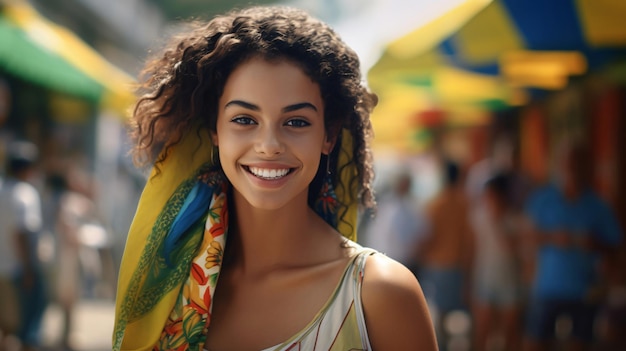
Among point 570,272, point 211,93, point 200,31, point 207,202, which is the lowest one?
point 570,272

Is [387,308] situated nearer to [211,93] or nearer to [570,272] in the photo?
[211,93]

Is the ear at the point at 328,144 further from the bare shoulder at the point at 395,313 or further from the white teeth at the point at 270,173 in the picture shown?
the bare shoulder at the point at 395,313

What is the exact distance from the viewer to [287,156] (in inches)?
91.4

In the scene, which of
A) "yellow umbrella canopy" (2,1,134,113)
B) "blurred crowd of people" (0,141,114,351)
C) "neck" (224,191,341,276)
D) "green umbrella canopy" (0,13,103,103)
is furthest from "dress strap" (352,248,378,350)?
"green umbrella canopy" (0,13,103,103)

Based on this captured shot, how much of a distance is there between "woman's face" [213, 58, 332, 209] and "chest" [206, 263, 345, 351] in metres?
0.22

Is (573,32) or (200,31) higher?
(573,32)

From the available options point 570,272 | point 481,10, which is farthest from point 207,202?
point 570,272

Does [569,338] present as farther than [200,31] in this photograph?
Yes

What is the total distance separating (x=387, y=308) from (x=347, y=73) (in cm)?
65

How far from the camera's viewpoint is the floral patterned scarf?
7.95 ft

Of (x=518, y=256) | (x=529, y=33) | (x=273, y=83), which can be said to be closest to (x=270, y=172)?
(x=273, y=83)

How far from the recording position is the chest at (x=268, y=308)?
2.32m

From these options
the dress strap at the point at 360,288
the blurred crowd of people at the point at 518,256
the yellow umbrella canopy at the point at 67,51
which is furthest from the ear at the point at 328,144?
the yellow umbrella canopy at the point at 67,51

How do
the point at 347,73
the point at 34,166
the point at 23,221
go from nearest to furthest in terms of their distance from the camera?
the point at 347,73 < the point at 23,221 < the point at 34,166
